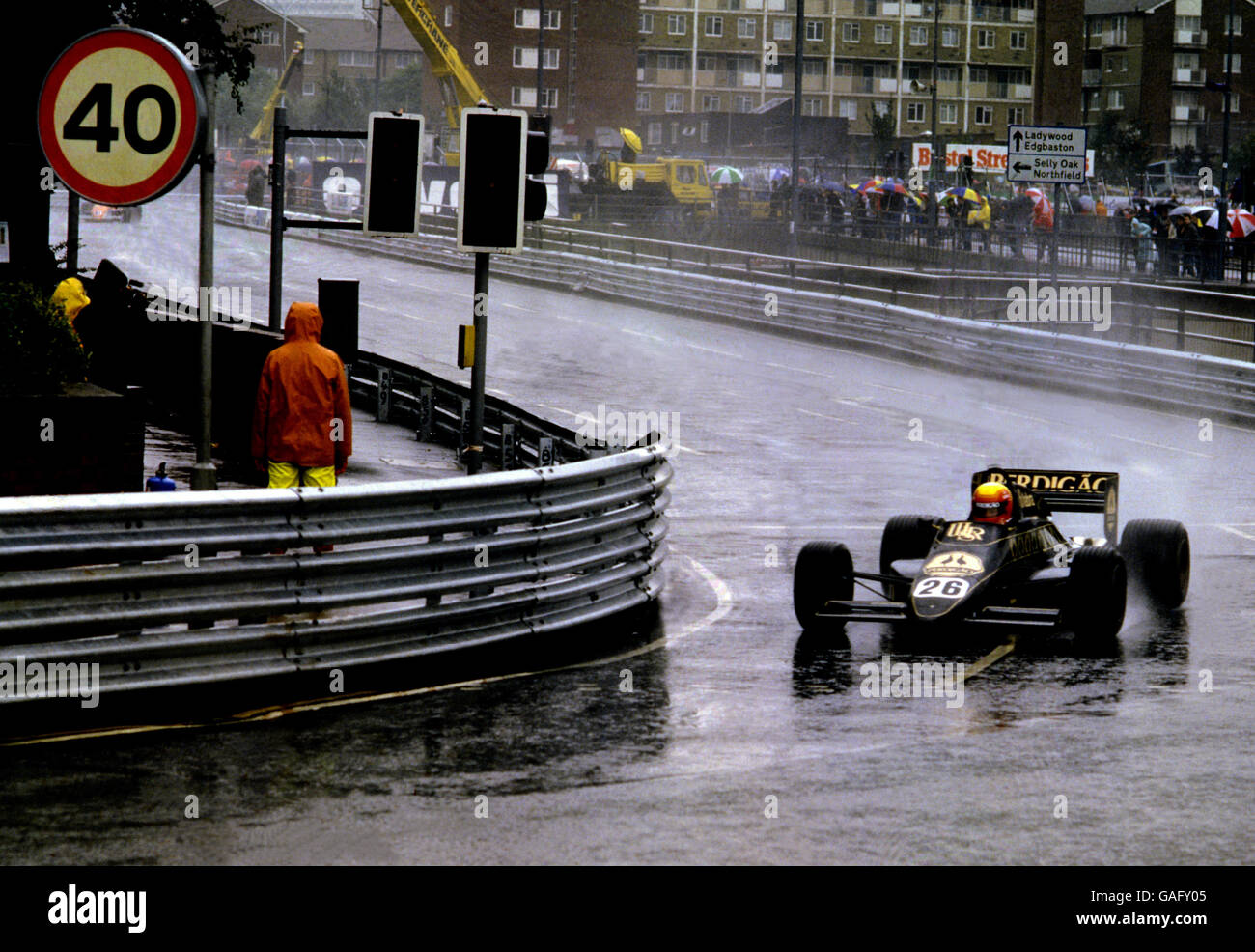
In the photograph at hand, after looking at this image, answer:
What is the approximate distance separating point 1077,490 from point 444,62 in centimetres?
4951

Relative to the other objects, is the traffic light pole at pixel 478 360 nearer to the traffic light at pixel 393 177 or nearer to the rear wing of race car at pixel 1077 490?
the traffic light at pixel 393 177

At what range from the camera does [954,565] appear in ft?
39.2

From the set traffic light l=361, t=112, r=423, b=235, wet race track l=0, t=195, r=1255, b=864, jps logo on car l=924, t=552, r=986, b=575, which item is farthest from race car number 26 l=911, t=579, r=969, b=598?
traffic light l=361, t=112, r=423, b=235

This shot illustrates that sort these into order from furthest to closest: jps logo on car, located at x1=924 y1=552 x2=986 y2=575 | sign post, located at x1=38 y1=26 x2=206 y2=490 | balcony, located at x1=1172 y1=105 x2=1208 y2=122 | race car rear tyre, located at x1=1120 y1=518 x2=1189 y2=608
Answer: balcony, located at x1=1172 y1=105 x2=1208 y2=122, race car rear tyre, located at x1=1120 y1=518 x2=1189 y2=608, jps logo on car, located at x1=924 y1=552 x2=986 y2=575, sign post, located at x1=38 y1=26 x2=206 y2=490

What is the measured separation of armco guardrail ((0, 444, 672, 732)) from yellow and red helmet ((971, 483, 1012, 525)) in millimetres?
2521

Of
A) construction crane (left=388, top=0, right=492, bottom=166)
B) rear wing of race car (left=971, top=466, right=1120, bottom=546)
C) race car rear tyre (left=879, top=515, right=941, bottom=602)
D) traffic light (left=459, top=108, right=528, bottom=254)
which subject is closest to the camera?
traffic light (left=459, top=108, right=528, bottom=254)

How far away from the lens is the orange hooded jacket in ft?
38.2

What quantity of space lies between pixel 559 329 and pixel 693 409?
970 cm

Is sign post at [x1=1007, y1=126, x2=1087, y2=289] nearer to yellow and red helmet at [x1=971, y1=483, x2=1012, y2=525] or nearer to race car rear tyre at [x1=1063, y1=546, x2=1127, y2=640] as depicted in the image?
yellow and red helmet at [x1=971, y1=483, x2=1012, y2=525]

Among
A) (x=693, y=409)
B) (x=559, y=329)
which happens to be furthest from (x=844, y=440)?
(x=559, y=329)

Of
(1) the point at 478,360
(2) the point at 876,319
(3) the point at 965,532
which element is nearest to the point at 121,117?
(1) the point at 478,360

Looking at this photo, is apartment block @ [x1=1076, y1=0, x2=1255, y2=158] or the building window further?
the building window

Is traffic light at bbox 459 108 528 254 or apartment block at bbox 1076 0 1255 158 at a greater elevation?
apartment block at bbox 1076 0 1255 158
